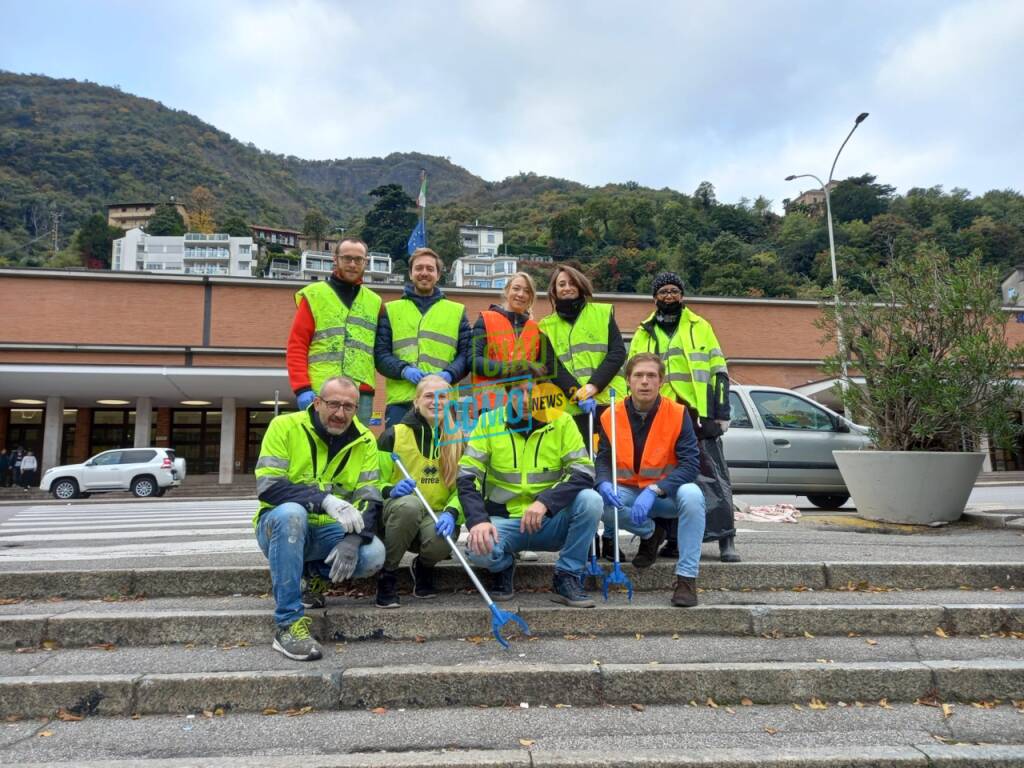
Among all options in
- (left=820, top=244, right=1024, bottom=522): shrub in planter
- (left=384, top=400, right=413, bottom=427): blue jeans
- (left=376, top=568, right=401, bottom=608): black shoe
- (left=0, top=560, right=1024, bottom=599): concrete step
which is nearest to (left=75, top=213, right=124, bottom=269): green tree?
(left=0, top=560, right=1024, bottom=599): concrete step

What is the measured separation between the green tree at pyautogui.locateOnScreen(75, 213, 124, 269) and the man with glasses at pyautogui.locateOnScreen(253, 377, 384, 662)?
96232 mm

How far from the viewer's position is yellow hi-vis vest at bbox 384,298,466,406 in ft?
14.8

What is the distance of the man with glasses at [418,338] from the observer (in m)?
4.46

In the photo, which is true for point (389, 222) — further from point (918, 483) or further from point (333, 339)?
point (333, 339)

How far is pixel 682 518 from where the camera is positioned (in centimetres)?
400

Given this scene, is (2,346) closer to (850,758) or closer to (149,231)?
(850,758)

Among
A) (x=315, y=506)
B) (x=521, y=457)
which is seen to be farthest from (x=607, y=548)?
(x=315, y=506)

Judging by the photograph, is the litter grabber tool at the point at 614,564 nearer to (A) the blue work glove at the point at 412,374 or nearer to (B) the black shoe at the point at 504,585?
(B) the black shoe at the point at 504,585

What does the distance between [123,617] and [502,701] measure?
7.01ft

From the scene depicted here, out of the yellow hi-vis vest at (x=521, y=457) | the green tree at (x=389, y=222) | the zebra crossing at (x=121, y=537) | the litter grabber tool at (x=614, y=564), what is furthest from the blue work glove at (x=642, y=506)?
the green tree at (x=389, y=222)

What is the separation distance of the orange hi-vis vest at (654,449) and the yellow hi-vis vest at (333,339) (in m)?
1.72

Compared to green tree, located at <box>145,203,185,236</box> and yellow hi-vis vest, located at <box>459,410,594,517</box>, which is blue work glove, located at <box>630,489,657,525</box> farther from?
green tree, located at <box>145,203,185,236</box>

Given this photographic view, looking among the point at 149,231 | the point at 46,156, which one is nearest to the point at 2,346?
the point at 149,231

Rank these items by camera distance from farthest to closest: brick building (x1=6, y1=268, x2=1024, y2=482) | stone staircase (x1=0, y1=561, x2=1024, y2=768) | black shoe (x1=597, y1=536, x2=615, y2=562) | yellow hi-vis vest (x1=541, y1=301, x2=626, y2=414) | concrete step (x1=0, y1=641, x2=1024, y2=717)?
brick building (x1=6, y1=268, x2=1024, y2=482) < yellow hi-vis vest (x1=541, y1=301, x2=626, y2=414) < black shoe (x1=597, y1=536, x2=615, y2=562) < concrete step (x1=0, y1=641, x2=1024, y2=717) < stone staircase (x1=0, y1=561, x2=1024, y2=768)
